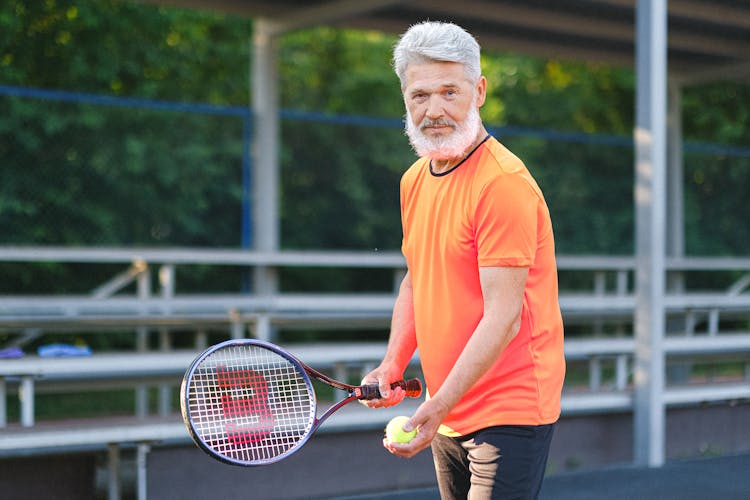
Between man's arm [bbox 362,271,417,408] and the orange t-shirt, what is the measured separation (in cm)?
14

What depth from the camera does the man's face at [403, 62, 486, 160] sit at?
2537 millimetres

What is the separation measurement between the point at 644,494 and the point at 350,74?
12485 mm

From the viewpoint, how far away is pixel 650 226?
632cm

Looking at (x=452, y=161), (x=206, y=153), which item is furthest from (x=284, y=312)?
(x=452, y=161)

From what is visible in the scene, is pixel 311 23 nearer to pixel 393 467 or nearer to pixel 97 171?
pixel 97 171

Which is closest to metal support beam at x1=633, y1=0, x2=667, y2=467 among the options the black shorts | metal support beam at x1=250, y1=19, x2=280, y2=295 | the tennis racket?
metal support beam at x1=250, y1=19, x2=280, y2=295

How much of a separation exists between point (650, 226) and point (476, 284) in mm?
3988

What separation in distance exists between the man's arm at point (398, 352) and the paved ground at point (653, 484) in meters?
2.52

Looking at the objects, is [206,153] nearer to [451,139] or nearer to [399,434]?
[451,139]

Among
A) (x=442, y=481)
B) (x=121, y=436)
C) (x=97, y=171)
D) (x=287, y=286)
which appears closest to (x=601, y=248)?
(x=287, y=286)

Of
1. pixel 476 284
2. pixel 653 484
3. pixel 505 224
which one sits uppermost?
pixel 505 224

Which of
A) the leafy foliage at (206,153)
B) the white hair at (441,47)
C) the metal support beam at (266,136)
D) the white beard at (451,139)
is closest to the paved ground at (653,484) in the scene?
the white beard at (451,139)

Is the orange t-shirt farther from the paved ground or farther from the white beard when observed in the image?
the paved ground

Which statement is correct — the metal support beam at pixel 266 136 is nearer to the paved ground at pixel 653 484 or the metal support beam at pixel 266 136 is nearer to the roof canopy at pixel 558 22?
the roof canopy at pixel 558 22
